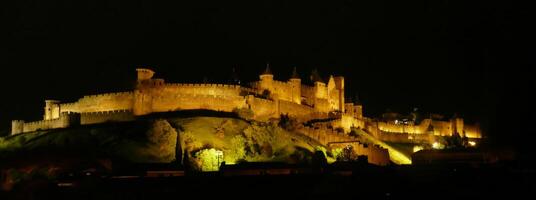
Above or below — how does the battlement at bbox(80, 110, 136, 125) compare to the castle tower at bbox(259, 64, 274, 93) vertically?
below

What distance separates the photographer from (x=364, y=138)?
94.8 meters

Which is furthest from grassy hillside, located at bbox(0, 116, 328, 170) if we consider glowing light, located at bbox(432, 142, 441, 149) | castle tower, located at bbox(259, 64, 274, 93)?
glowing light, located at bbox(432, 142, 441, 149)

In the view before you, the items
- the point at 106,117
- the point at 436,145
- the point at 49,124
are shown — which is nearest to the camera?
the point at 106,117

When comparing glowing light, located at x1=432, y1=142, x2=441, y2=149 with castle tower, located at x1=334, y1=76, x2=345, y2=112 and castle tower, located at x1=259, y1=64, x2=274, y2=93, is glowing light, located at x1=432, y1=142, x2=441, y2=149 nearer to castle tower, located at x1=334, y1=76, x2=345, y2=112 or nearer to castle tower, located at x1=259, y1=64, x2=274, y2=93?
castle tower, located at x1=334, y1=76, x2=345, y2=112

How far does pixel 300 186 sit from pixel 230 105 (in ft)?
104

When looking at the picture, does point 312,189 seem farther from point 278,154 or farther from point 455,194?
point 278,154

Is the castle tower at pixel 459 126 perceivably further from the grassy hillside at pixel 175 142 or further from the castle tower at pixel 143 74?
the castle tower at pixel 143 74

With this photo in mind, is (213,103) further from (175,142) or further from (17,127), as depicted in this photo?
(17,127)

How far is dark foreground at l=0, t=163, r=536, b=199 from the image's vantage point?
165 ft

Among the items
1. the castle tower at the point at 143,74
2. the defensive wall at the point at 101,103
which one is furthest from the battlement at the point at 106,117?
the castle tower at the point at 143,74

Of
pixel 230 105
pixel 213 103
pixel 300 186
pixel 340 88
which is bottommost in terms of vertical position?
pixel 300 186

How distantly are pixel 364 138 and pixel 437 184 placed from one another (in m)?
40.2

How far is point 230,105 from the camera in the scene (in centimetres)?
8438

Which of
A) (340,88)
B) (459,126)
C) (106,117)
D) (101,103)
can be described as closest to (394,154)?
(340,88)
